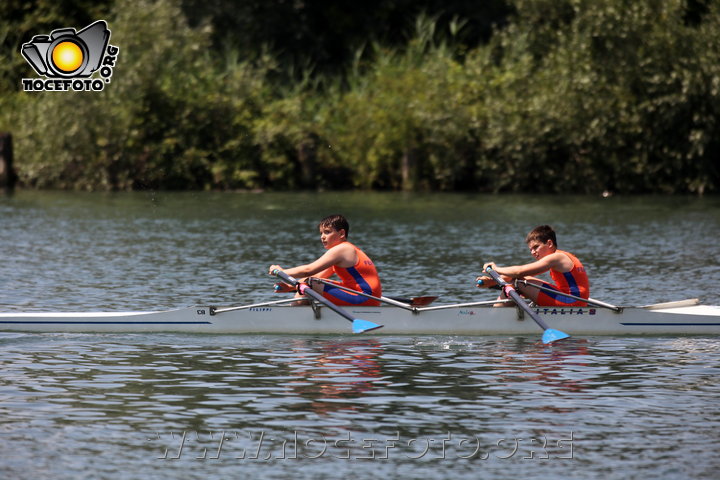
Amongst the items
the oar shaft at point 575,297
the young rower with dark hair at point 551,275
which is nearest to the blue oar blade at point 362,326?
the young rower with dark hair at point 551,275

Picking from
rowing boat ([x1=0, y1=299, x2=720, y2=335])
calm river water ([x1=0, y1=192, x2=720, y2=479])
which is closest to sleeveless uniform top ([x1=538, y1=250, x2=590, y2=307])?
rowing boat ([x1=0, y1=299, x2=720, y2=335])

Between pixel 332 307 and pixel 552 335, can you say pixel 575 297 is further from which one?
pixel 332 307

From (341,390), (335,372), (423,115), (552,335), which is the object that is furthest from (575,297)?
(423,115)

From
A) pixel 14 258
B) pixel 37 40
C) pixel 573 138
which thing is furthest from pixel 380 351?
pixel 37 40

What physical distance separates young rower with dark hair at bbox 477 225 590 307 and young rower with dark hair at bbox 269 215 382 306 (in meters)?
1.40

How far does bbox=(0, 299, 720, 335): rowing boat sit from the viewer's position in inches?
631

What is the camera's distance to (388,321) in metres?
16.0

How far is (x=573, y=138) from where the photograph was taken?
46344 mm

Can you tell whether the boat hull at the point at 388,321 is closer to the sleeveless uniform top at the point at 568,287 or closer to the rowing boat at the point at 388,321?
the rowing boat at the point at 388,321

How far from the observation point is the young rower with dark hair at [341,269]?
623 inches

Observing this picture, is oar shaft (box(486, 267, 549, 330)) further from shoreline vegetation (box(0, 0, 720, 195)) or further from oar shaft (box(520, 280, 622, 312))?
shoreline vegetation (box(0, 0, 720, 195))

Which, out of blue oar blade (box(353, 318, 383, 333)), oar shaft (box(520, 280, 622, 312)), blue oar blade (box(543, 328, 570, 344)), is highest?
oar shaft (box(520, 280, 622, 312))

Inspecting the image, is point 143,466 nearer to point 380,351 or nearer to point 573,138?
point 380,351

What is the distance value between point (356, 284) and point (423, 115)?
106ft
